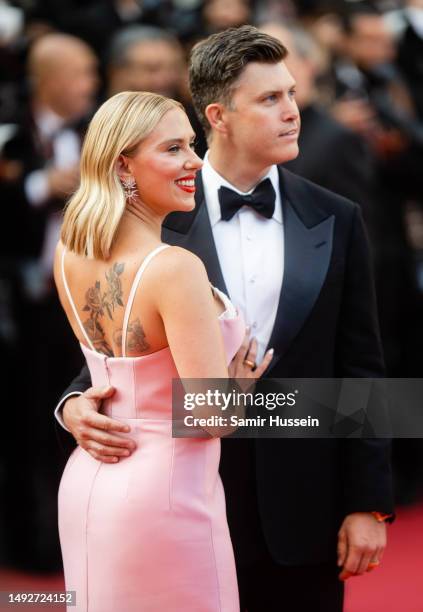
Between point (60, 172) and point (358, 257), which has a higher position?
point (60, 172)

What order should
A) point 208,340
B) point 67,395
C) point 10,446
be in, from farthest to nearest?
point 10,446 < point 67,395 < point 208,340

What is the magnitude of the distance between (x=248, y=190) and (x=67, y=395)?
0.70m

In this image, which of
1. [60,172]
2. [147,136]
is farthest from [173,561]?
[60,172]

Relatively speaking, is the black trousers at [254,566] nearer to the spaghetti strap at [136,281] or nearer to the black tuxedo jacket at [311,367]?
the black tuxedo jacket at [311,367]

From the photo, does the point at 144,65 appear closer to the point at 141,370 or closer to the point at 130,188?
the point at 130,188

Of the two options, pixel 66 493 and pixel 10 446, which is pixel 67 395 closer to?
pixel 66 493

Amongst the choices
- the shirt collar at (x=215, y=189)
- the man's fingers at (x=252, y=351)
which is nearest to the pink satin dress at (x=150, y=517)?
the man's fingers at (x=252, y=351)

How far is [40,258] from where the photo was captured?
4.57m

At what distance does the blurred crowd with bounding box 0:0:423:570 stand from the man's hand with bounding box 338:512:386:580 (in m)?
1.95

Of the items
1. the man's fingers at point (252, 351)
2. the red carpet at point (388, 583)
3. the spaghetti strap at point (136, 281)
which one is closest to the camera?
the spaghetti strap at point (136, 281)

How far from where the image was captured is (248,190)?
279 cm

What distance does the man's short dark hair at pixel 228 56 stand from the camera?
2664mm

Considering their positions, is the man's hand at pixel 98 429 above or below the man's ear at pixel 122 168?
below

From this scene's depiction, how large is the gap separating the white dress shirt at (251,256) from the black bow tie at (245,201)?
0.10 feet
